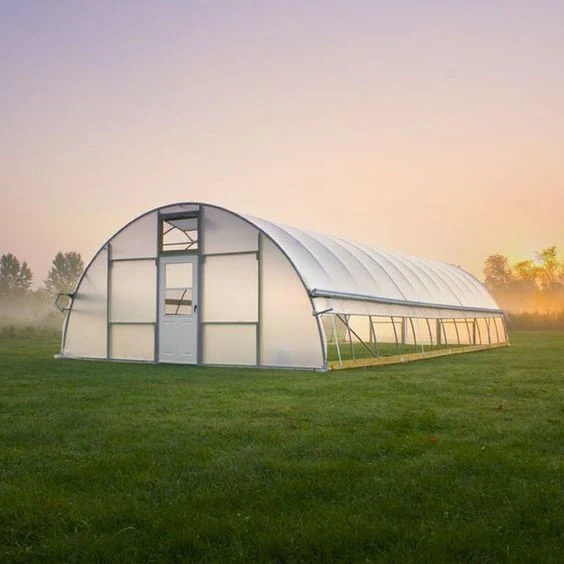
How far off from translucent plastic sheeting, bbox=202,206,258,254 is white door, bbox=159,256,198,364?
0.71 m

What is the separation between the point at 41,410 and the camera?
9.76 metres

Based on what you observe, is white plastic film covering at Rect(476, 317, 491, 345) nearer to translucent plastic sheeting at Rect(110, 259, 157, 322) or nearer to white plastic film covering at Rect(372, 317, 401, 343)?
white plastic film covering at Rect(372, 317, 401, 343)

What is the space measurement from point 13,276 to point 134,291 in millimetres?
90229

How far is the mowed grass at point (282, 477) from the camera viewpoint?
4.16 meters

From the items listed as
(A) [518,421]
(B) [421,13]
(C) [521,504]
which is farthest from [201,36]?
(C) [521,504]

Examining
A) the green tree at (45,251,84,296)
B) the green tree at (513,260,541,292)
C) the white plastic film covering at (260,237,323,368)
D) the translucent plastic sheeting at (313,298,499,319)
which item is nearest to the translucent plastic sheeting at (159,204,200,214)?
the white plastic film covering at (260,237,323,368)

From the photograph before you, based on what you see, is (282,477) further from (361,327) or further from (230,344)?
(361,327)

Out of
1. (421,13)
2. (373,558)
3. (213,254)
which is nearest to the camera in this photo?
(373,558)

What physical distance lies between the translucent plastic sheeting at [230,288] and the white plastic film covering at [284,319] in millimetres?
330

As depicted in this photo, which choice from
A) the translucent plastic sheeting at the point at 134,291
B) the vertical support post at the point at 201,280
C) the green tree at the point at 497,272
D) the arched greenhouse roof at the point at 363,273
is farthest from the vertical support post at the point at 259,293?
the green tree at the point at 497,272

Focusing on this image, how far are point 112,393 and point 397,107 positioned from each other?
17.7 metres

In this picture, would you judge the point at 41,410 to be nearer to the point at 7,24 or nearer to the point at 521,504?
the point at 521,504

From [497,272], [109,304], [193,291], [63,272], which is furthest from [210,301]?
[63,272]

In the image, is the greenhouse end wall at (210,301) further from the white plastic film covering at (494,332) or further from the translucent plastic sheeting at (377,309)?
the white plastic film covering at (494,332)
